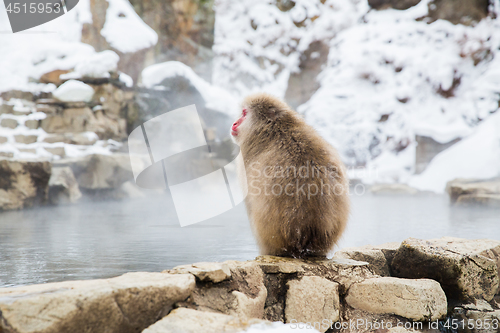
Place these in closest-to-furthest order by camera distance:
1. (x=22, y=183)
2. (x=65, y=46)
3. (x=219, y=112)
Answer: (x=22, y=183)
(x=65, y=46)
(x=219, y=112)

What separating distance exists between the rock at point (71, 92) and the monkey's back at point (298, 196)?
7.52 m

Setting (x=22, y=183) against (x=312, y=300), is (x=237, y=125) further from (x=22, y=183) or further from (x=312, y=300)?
(x=22, y=183)

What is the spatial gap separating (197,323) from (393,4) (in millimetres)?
18872

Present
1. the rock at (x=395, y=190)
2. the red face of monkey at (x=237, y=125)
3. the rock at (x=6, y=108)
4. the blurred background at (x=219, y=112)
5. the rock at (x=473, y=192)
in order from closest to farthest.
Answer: the red face of monkey at (x=237, y=125), the blurred background at (x=219, y=112), the rock at (x=473, y=192), the rock at (x=6, y=108), the rock at (x=395, y=190)

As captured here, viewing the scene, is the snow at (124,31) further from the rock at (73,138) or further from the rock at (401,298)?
the rock at (401,298)

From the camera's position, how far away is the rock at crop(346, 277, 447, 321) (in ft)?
4.06

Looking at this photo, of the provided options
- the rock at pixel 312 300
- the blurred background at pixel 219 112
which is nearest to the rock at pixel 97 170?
the blurred background at pixel 219 112

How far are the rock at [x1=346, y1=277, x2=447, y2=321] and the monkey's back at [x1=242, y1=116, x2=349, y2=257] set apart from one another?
0.82 feet

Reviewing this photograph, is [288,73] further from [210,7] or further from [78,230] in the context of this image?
[78,230]

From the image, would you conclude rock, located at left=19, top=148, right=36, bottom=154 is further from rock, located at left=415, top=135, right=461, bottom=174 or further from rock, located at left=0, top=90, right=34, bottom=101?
rock, located at left=415, top=135, right=461, bottom=174

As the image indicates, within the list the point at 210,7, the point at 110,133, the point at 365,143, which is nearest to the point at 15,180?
the point at 110,133

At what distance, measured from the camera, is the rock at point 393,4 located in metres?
16.1

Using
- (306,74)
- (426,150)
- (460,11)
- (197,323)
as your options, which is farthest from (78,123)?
(460,11)

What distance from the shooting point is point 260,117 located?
1.68 meters
